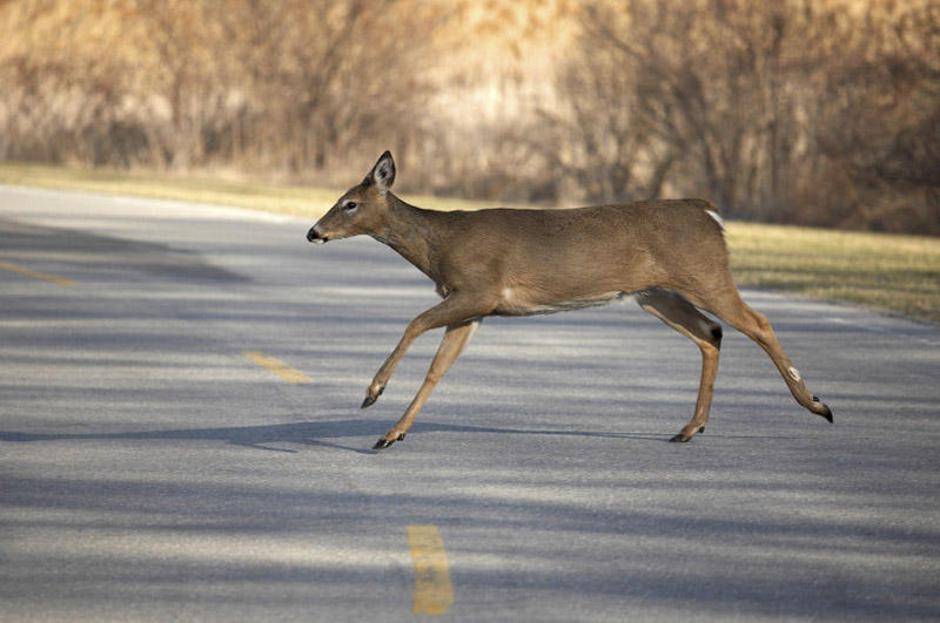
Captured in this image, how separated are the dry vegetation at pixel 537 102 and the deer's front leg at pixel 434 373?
19497 millimetres

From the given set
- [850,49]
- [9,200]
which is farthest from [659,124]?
[9,200]

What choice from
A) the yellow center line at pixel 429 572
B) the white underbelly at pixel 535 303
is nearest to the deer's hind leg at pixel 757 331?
the white underbelly at pixel 535 303

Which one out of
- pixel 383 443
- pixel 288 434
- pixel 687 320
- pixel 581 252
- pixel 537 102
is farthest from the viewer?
pixel 537 102

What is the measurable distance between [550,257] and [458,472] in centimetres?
145

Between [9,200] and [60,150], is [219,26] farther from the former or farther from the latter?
[9,200]

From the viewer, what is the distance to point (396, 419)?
11164 mm

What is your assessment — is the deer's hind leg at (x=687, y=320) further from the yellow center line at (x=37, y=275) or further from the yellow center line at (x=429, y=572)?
the yellow center line at (x=37, y=275)

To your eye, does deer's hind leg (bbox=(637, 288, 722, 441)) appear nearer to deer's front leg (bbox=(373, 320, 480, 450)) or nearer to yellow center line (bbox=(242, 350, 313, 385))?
deer's front leg (bbox=(373, 320, 480, 450))

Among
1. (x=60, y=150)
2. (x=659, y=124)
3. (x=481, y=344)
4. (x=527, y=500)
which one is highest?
(x=527, y=500)

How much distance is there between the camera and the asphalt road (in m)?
7.18

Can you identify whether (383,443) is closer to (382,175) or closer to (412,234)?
(412,234)

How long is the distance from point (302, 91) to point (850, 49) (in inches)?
565

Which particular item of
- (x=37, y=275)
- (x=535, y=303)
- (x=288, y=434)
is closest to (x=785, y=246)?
(x=37, y=275)

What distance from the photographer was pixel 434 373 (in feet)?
33.5
